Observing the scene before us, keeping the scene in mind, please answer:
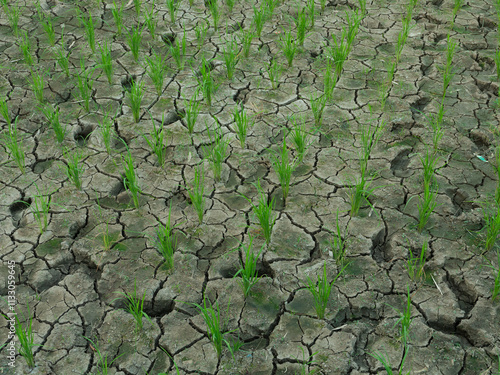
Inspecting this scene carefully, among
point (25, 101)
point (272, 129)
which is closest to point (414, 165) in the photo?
point (272, 129)

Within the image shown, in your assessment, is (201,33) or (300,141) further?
(201,33)

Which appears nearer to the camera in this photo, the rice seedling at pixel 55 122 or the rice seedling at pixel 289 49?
the rice seedling at pixel 55 122

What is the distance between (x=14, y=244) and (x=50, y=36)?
7.10ft

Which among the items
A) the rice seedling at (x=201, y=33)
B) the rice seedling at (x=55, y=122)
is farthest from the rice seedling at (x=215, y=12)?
the rice seedling at (x=55, y=122)

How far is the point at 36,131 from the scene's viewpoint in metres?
3.80

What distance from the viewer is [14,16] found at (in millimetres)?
4707

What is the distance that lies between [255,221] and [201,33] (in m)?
2.22

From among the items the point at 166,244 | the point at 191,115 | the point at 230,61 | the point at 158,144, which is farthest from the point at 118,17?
the point at 166,244

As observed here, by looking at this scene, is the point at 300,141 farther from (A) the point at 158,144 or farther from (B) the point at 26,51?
(B) the point at 26,51

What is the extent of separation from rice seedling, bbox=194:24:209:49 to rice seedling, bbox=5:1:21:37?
1.52m

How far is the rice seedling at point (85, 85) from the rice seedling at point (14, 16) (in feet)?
2.85

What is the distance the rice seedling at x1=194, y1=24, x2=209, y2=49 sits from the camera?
449cm

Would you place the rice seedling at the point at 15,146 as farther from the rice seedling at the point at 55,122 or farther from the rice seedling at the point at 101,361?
the rice seedling at the point at 101,361

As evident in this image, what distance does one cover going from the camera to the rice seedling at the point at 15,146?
11.1ft
